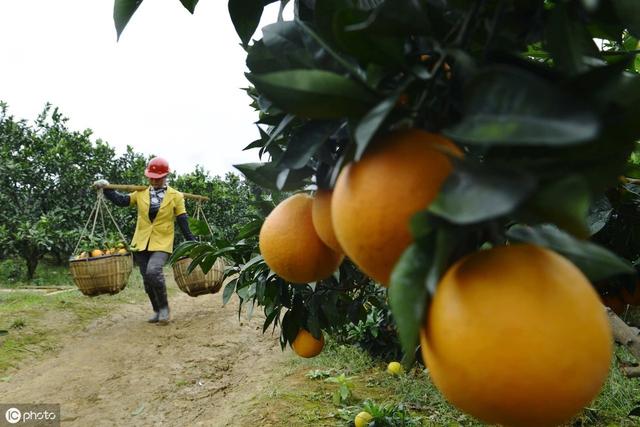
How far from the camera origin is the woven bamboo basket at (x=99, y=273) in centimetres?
415

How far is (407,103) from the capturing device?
510 mm

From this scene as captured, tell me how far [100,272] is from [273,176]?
3.94 m

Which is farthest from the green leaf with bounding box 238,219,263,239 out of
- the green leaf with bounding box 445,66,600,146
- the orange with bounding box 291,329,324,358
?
the green leaf with bounding box 445,66,600,146

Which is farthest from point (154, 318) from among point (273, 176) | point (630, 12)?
point (630, 12)

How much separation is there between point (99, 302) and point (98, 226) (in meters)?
2.79

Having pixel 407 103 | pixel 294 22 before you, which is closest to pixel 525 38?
pixel 407 103

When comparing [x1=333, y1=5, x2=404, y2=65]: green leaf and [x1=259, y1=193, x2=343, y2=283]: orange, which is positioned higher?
[x1=333, y1=5, x2=404, y2=65]: green leaf

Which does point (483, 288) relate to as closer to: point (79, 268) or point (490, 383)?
point (490, 383)

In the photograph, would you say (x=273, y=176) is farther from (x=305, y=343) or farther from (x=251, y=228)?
(x=305, y=343)

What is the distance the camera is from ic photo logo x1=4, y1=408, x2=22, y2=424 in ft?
10.4

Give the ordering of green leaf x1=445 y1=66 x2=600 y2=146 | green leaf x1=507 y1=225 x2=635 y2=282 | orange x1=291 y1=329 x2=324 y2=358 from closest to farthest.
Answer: green leaf x1=445 y1=66 x2=600 y2=146, green leaf x1=507 y1=225 x2=635 y2=282, orange x1=291 y1=329 x2=324 y2=358

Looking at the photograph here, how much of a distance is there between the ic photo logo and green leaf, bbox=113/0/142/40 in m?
3.29

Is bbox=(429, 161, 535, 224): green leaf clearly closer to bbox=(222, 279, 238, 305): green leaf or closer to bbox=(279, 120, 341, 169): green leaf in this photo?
bbox=(279, 120, 341, 169): green leaf

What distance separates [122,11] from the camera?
0.73 m
